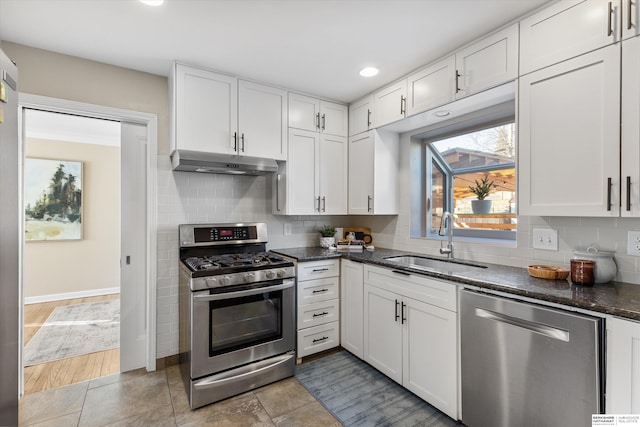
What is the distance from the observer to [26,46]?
220 centimetres

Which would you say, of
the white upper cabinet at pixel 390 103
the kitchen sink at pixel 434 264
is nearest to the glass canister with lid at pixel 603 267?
the kitchen sink at pixel 434 264

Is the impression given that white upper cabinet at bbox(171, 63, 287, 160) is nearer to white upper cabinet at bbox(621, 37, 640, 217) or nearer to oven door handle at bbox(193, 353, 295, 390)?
oven door handle at bbox(193, 353, 295, 390)

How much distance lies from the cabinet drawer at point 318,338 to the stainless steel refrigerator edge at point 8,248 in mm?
1822

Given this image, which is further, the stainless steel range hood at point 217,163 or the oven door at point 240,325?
the stainless steel range hood at point 217,163

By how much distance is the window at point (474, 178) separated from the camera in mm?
2490

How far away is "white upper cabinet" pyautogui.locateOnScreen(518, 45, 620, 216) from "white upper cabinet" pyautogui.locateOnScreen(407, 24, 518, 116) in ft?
0.62

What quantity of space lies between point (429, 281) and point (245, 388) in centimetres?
153

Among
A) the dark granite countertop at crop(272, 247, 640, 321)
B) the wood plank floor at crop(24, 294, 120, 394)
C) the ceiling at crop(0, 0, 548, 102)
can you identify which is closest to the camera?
the dark granite countertop at crop(272, 247, 640, 321)

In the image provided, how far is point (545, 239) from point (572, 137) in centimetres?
71

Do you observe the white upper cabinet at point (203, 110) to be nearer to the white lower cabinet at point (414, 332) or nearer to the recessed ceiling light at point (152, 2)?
the recessed ceiling light at point (152, 2)

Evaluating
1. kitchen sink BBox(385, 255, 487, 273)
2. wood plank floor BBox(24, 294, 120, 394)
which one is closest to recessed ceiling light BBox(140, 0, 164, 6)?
kitchen sink BBox(385, 255, 487, 273)

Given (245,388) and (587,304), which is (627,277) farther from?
(245,388)

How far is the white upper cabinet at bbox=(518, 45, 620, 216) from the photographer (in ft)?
5.05

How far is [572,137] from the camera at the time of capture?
167 cm
